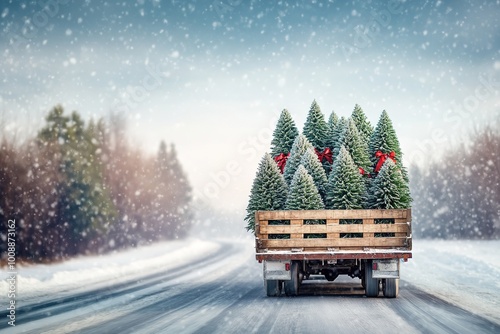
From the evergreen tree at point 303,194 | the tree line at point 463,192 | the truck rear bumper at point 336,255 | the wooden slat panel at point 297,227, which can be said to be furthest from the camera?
the tree line at point 463,192

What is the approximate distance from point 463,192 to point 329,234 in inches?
2181

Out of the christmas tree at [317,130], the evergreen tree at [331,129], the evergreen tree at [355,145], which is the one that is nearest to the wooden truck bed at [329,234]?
the evergreen tree at [355,145]

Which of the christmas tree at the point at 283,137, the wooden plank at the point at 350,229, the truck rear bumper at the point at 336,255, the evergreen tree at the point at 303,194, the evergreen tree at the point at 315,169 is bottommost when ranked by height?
the truck rear bumper at the point at 336,255

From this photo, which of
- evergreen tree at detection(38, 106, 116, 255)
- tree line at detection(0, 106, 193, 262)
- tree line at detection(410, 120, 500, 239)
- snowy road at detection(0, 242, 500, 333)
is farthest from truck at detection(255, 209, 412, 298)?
tree line at detection(410, 120, 500, 239)

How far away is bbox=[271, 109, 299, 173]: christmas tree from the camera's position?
16006 mm

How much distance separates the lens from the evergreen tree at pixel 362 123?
52.2 feet

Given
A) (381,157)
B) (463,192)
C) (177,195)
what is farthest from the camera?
(177,195)

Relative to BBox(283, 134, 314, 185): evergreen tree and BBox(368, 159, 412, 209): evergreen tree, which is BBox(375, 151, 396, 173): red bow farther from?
BBox(283, 134, 314, 185): evergreen tree

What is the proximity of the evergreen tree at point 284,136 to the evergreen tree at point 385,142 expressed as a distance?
2.19m

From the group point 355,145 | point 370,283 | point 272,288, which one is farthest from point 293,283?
point 355,145

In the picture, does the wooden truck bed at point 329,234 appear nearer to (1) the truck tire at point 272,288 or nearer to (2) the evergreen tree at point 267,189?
(1) the truck tire at point 272,288

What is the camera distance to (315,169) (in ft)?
46.8

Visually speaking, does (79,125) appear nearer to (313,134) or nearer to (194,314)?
(313,134)

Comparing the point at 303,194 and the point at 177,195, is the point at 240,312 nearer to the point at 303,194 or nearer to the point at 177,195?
the point at 303,194
